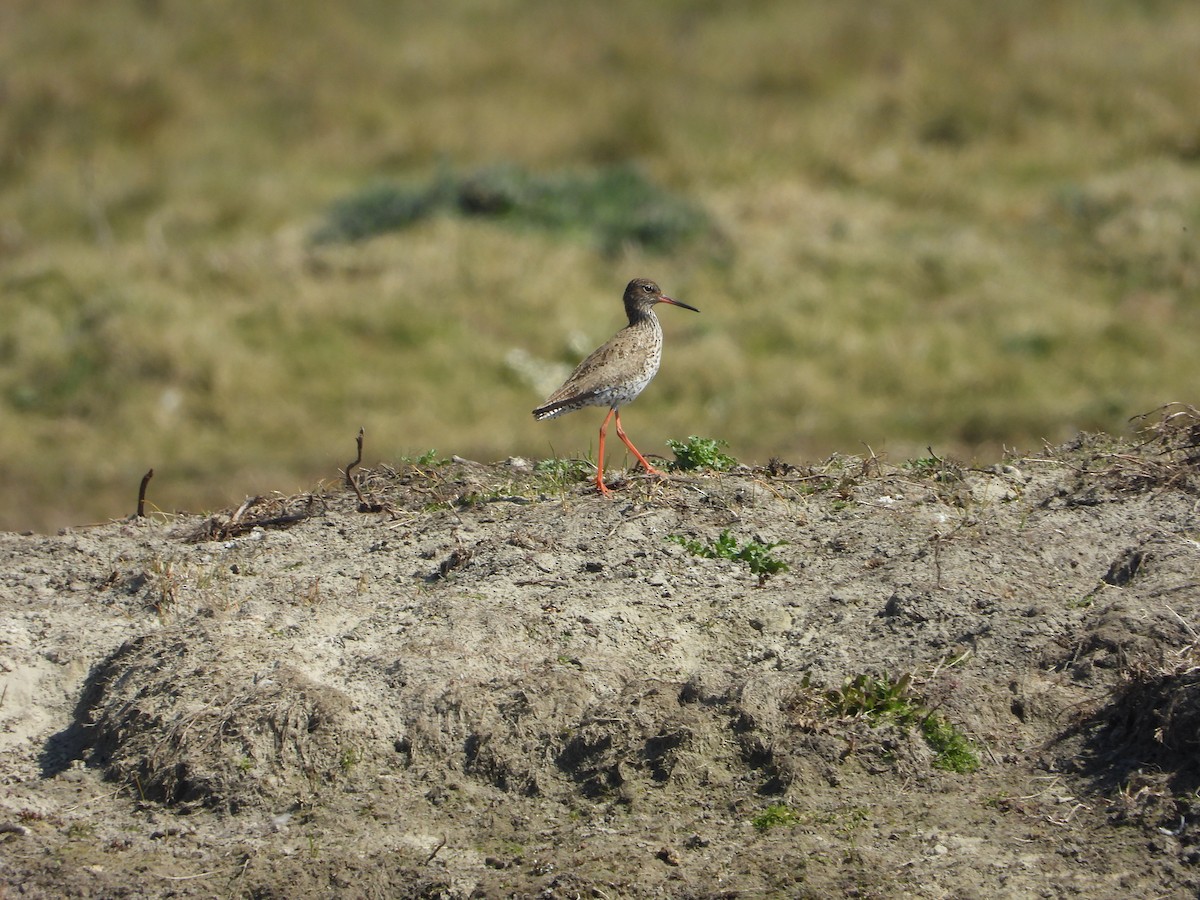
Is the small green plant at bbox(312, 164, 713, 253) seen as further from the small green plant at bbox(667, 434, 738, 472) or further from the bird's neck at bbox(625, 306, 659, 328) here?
the small green plant at bbox(667, 434, 738, 472)

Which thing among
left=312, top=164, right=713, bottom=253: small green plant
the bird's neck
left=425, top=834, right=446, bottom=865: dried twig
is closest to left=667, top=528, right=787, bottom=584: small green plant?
left=425, top=834, right=446, bottom=865: dried twig

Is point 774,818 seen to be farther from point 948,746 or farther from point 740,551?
point 740,551

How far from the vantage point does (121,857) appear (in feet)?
17.7

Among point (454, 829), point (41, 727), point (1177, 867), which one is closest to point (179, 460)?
point (41, 727)

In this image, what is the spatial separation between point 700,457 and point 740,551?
3.28 feet

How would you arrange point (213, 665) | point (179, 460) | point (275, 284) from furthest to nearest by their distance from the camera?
point (275, 284) < point (179, 460) < point (213, 665)

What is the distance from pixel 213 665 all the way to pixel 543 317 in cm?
1177

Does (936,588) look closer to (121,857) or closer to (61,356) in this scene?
(121,857)

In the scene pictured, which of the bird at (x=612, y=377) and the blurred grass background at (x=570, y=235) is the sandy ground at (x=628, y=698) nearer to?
the bird at (x=612, y=377)

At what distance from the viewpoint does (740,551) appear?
260 inches

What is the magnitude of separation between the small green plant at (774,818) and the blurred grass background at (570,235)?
7.63m

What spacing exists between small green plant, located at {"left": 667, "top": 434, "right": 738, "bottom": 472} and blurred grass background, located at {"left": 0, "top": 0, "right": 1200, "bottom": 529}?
211 inches

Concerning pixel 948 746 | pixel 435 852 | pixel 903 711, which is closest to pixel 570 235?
pixel 903 711

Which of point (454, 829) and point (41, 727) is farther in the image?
point (41, 727)
